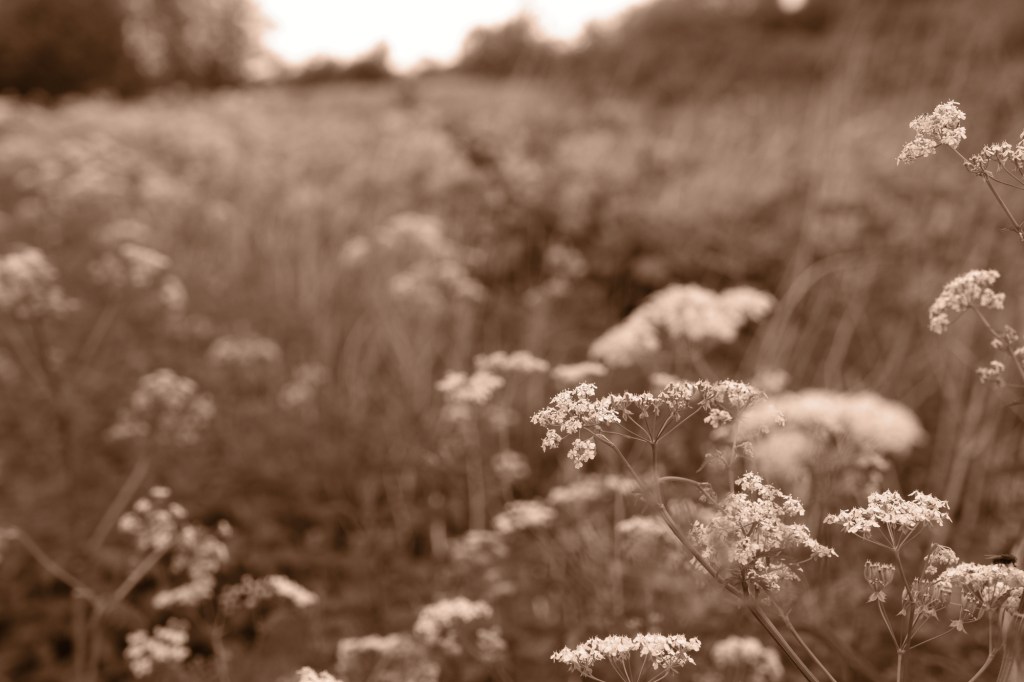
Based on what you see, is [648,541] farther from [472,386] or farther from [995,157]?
[995,157]

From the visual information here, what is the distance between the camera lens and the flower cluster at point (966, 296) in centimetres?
187

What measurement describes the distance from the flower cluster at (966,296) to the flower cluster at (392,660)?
165 centimetres

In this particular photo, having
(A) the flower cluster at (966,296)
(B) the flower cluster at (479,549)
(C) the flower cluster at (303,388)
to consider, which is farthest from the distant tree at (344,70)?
(A) the flower cluster at (966,296)

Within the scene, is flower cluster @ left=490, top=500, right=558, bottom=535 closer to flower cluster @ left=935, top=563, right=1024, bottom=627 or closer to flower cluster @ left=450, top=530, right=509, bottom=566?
flower cluster @ left=450, top=530, right=509, bottom=566

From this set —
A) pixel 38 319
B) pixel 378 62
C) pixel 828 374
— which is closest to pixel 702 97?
pixel 828 374

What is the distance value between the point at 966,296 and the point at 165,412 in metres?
3.75

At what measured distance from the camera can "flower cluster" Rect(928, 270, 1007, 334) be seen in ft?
6.13

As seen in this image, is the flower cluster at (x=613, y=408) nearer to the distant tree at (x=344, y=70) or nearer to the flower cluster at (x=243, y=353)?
the flower cluster at (x=243, y=353)

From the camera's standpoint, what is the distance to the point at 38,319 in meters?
4.16

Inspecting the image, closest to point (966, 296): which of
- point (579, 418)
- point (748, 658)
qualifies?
point (579, 418)

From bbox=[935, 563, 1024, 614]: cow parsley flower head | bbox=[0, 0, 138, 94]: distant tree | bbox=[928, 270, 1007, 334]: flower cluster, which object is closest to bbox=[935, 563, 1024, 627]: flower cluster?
bbox=[935, 563, 1024, 614]: cow parsley flower head

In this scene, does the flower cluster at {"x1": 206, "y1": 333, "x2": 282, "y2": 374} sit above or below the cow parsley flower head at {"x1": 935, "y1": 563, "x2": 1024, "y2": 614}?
above

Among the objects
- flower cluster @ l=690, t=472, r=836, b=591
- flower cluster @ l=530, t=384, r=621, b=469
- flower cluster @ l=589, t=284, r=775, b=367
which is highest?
flower cluster @ l=589, t=284, r=775, b=367

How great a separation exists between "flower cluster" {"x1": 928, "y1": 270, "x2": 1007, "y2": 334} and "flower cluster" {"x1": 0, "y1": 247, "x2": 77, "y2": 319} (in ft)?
11.8
